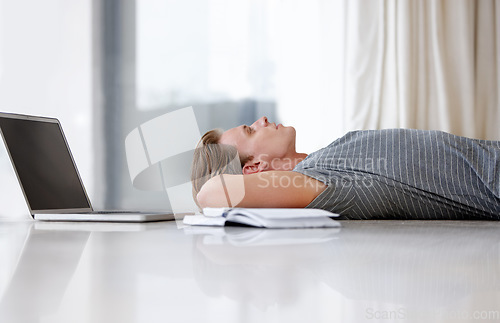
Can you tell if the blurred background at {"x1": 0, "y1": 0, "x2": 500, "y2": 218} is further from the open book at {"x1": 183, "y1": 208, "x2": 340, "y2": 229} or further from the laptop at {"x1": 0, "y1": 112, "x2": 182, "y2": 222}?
the open book at {"x1": 183, "y1": 208, "x2": 340, "y2": 229}

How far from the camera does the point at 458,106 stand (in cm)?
259

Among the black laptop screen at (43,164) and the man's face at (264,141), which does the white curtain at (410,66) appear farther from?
the black laptop screen at (43,164)

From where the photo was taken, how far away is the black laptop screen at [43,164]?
63.9 inches

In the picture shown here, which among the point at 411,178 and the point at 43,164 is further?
the point at 43,164

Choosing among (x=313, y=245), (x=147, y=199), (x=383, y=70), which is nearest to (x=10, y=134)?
(x=147, y=199)

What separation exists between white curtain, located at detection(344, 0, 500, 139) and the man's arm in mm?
1101

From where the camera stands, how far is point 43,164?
5.64ft

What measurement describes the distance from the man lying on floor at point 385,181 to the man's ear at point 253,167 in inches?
6.4

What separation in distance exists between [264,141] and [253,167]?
11 centimetres

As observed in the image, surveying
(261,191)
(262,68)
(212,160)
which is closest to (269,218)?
(261,191)

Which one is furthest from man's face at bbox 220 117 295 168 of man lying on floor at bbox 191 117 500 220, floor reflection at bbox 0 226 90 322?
floor reflection at bbox 0 226 90 322

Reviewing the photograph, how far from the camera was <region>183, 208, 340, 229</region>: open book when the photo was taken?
3.49ft

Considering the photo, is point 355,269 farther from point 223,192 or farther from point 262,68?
point 262,68
